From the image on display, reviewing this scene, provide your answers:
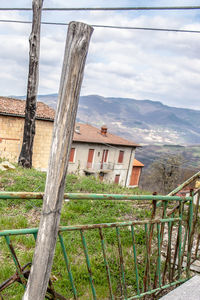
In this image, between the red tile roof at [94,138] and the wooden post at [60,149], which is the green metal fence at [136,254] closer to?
the wooden post at [60,149]

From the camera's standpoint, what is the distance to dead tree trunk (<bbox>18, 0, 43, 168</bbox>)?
9.02 m

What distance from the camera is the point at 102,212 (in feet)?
16.1

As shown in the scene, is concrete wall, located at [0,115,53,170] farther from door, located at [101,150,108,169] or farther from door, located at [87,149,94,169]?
door, located at [101,150,108,169]

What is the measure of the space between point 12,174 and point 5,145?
36.3ft

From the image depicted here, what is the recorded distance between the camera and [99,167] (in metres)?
31.2

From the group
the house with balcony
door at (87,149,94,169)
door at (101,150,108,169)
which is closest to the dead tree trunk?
the house with balcony

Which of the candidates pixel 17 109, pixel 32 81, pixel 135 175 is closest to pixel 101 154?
pixel 135 175

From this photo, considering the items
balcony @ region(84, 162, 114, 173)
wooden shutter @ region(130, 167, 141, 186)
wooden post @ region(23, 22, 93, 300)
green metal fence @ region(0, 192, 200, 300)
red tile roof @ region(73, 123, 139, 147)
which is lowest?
wooden shutter @ region(130, 167, 141, 186)

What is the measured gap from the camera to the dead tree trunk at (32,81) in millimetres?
9023

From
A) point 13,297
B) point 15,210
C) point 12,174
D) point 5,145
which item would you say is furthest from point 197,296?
point 5,145

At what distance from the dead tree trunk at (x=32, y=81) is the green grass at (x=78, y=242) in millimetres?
3611

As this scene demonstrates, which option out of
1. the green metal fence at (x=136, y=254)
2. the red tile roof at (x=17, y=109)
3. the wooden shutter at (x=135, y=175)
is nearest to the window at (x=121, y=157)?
the wooden shutter at (x=135, y=175)

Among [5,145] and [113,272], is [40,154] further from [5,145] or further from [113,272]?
[113,272]

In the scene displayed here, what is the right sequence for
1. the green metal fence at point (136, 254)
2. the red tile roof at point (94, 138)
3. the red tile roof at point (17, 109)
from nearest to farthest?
the green metal fence at point (136, 254)
the red tile roof at point (17, 109)
the red tile roof at point (94, 138)
